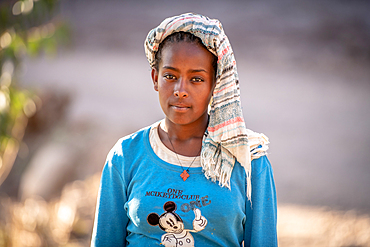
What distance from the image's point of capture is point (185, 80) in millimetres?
1419

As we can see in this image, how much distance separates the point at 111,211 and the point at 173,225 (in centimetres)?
33

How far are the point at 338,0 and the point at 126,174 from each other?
4649 millimetres

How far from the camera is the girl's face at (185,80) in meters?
1.41

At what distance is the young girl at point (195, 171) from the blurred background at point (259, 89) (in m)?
2.69

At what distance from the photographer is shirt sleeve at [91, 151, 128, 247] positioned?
154 centimetres

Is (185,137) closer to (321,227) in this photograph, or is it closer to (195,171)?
(195,171)

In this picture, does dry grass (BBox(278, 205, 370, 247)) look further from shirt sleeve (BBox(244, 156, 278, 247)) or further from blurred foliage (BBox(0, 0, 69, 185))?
blurred foliage (BBox(0, 0, 69, 185))

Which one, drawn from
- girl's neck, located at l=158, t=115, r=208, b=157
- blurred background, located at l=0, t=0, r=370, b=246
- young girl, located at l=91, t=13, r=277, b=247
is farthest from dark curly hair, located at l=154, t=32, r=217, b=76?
blurred background, located at l=0, t=0, r=370, b=246

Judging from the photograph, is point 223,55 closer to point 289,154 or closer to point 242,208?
point 242,208

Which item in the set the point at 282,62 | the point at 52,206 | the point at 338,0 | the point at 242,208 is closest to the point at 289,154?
the point at 282,62

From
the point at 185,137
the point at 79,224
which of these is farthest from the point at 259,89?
the point at 185,137

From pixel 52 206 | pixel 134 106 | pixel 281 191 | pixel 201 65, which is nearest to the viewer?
pixel 201 65

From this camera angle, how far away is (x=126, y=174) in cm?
154

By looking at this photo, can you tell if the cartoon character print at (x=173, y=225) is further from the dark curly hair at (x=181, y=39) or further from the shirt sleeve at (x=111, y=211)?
the dark curly hair at (x=181, y=39)
